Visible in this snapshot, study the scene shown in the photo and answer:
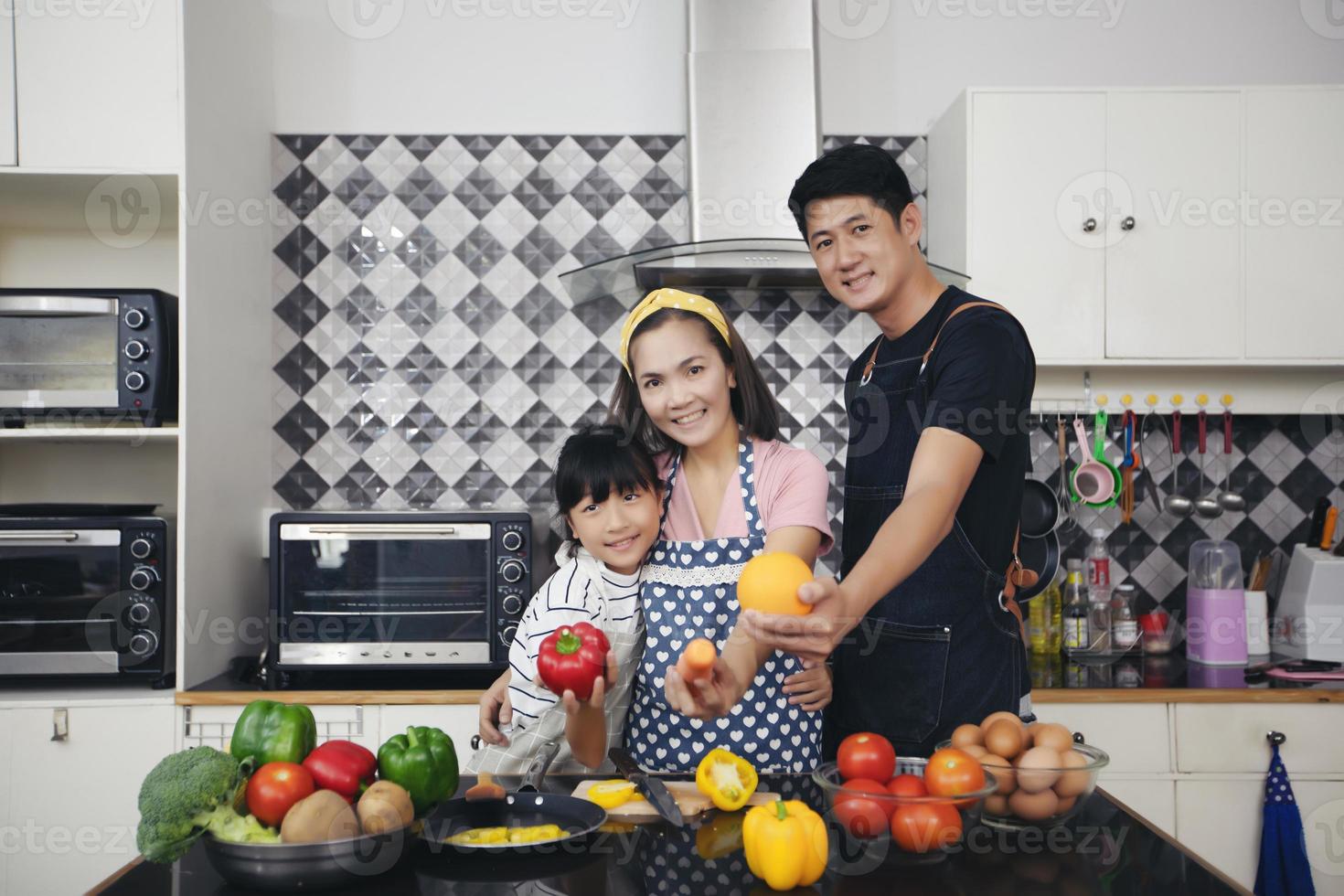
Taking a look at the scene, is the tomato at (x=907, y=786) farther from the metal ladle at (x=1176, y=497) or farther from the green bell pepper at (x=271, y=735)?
the metal ladle at (x=1176, y=497)

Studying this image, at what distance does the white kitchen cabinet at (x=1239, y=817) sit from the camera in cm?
218

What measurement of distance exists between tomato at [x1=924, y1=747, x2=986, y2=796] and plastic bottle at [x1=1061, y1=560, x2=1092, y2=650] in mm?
1721

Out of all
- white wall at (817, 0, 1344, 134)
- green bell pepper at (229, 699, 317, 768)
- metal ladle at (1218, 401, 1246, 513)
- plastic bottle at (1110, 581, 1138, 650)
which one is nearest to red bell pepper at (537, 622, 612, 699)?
green bell pepper at (229, 699, 317, 768)

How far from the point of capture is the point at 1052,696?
85.7 inches

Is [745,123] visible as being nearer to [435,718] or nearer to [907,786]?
[435,718]

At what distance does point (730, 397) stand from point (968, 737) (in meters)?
0.68

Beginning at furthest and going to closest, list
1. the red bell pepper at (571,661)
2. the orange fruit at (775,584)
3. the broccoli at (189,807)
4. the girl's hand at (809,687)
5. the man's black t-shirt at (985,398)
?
1. the girl's hand at (809,687)
2. the man's black t-shirt at (985,398)
3. the red bell pepper at (571,661)
4. the orange fruit at (775,584)
5. the broccoli at (189,807)

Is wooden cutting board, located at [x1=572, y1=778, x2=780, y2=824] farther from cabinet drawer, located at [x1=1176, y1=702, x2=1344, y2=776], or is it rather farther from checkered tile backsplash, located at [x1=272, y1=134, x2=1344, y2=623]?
checkered tile backsplash, located at [x1=272, y1=134, x2=1344, y2=623]

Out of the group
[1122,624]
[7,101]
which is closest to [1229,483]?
[1122,624]

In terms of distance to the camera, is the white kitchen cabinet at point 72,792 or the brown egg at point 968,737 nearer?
the brown egg at point 968,737

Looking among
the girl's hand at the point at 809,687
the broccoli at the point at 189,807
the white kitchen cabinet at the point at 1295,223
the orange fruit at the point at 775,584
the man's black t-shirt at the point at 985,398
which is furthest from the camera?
the white kitchen cabinet at the point at 1295,223

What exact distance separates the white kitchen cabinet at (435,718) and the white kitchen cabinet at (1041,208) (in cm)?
155

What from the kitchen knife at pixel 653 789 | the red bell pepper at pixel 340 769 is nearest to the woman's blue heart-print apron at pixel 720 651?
the kitchen knife at pixel 653 789

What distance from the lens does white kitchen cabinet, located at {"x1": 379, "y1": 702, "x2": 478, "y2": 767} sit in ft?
7.25
